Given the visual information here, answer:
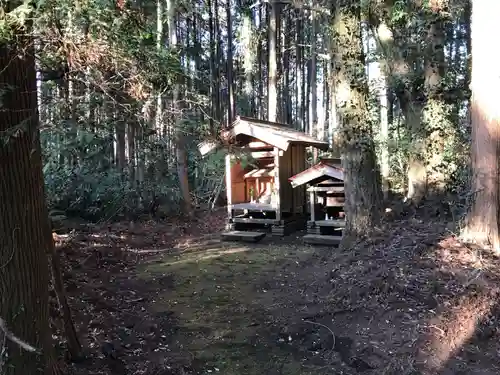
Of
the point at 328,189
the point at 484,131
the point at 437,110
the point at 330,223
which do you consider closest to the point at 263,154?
the point at 328,189

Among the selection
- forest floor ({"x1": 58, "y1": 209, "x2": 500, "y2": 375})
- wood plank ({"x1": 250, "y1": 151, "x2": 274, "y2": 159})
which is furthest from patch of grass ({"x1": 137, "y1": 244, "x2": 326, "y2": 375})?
wood plank ({"x1": 250, "y1": 151, "x2": 274, "y2": 159})

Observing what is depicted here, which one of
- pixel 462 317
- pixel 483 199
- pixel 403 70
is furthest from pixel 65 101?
pixel 403 70

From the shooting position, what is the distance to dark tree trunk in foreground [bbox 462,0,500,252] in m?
5.21

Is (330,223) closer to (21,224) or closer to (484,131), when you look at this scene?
(484,131)

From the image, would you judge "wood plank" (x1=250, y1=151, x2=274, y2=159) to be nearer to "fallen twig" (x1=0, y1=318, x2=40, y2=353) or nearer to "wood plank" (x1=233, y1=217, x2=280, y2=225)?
"wood plank" (x1=233, y1=217, x2=280, y2=225)

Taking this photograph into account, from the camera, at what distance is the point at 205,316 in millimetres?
5422

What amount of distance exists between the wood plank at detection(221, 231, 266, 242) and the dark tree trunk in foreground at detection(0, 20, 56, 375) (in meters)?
7.54

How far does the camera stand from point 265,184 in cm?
1262

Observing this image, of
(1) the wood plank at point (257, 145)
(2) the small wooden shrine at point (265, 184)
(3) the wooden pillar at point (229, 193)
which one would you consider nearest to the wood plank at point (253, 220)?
(2) the small wooden shrine at point (265, 184)

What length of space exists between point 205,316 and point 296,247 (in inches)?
184

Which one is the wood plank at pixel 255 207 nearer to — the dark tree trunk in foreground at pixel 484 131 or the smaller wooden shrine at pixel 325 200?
the smaller wooden shrine at pixel 325 200

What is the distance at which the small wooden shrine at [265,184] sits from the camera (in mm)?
11094

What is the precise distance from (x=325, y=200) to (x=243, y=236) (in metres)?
2.26

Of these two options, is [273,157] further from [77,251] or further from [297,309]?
[297,309]
